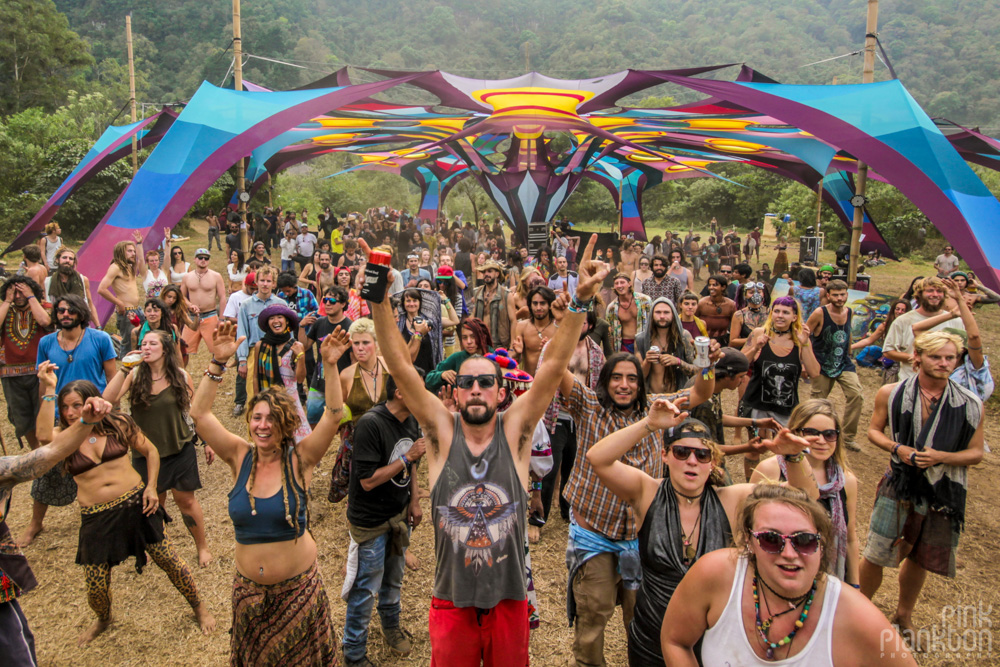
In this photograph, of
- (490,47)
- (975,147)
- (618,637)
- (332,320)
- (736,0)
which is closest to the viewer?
(618,637)

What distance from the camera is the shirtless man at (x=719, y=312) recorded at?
6.23 m

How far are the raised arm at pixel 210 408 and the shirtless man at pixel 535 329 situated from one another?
8.01 feet

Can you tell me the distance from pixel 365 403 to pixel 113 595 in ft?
6.29

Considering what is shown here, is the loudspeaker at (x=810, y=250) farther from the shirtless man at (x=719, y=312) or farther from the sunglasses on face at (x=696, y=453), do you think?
the sunglasses on face at (x=696, y=453)

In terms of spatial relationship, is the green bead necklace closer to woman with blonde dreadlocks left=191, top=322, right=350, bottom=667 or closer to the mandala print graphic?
the mandala print graphic

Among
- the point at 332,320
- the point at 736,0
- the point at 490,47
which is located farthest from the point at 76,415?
the point at 736,0

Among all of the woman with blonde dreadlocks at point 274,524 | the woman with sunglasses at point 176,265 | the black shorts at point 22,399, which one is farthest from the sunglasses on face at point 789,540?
the woman with sunglasses at point 176,265

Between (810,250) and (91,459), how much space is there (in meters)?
17.9

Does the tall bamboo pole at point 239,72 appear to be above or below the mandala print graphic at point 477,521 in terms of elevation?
above

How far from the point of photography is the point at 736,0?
116 metres

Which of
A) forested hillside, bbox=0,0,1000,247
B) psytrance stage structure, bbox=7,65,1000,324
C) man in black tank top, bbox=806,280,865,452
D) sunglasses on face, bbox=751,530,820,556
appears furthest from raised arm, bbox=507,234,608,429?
forested hillside, bbox=0,0,1000,247

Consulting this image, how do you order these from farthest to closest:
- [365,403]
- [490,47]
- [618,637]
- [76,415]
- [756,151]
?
1. [490,47]
2. [756,151]
3. [365,403]
4. [618,637]
5. [76,415]

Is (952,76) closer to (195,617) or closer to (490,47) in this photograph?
(490,47)

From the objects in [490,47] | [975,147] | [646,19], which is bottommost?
[975,147]
